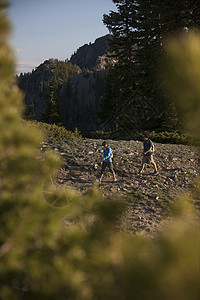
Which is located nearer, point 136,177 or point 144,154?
point 144,154

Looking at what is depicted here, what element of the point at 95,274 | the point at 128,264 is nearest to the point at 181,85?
the point at 128,264

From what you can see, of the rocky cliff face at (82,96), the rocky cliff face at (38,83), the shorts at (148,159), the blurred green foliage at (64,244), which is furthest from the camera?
the rocky cliff face at (38,83)

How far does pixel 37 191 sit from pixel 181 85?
3.33ft

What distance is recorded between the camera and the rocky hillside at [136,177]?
7039 millimetres

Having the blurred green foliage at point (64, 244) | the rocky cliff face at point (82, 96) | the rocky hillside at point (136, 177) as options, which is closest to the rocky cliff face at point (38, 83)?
the rocky cliff face at point (82, 96)

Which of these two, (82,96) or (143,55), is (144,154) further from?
(82,96)

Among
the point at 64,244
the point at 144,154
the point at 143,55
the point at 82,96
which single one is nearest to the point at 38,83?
the point at 82,96

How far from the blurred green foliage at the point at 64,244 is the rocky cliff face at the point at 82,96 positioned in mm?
111480

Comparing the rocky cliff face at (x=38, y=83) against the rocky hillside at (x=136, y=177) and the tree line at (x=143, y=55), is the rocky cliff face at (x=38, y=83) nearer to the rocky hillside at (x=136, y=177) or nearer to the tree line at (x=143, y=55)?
the tree line at (x=143, y=55)

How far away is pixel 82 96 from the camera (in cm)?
12288

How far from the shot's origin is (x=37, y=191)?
1.34 m

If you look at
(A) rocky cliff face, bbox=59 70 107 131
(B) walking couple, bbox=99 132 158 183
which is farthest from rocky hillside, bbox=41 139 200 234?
(A) rocky cliff face, bbox=59 70 107 131

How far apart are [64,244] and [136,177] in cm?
863

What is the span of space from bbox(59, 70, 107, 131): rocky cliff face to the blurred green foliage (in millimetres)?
111480
